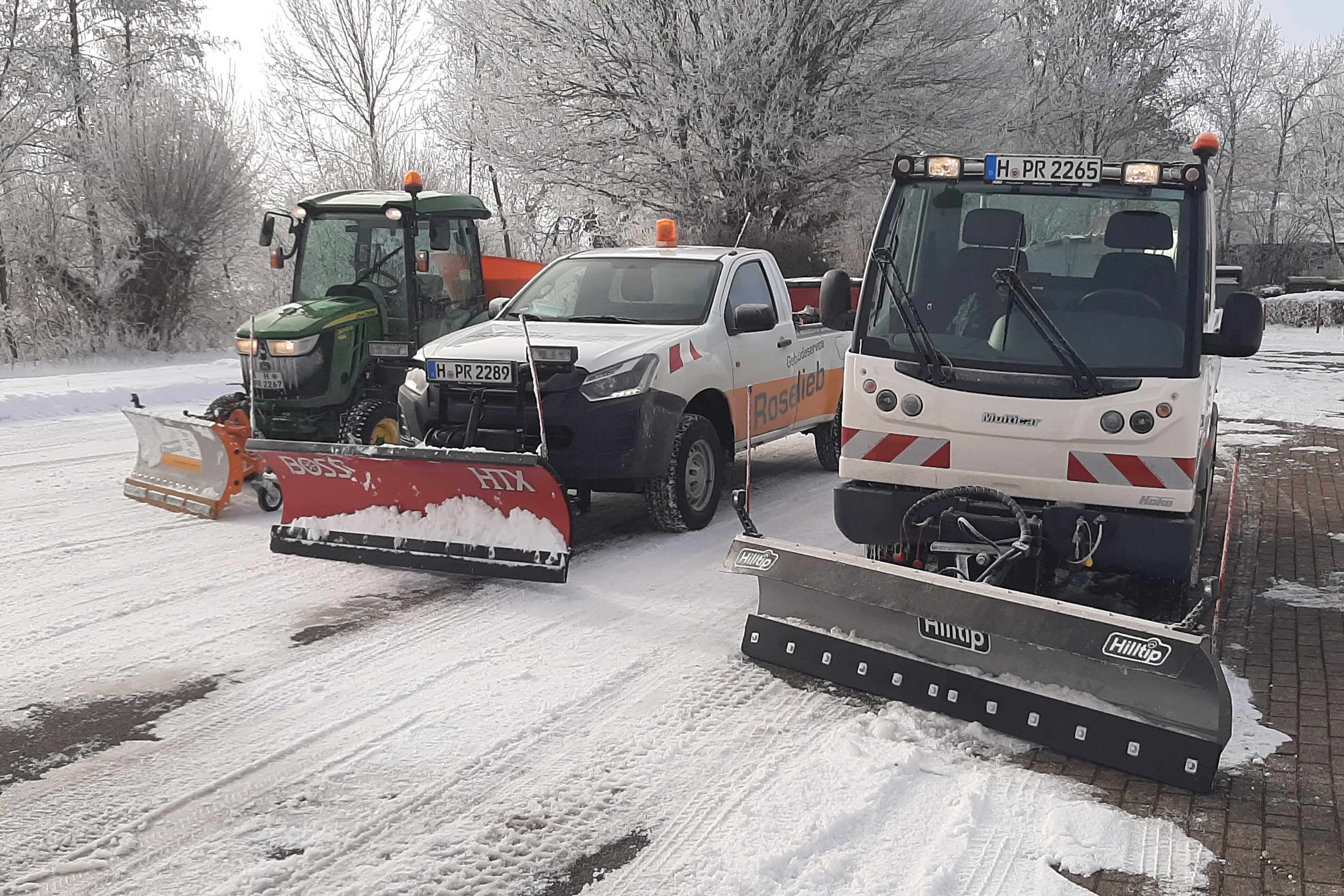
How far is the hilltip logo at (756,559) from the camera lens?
5184 millimetres

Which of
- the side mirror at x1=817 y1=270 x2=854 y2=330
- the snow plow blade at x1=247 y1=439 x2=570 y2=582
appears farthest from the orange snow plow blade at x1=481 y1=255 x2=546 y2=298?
the side mirror at x1=817 y1=270 x2=854 y2=330

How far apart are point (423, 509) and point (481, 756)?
2635 mm

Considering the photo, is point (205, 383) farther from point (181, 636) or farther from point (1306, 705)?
point (1306, 705)

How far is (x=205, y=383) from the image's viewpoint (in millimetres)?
15945

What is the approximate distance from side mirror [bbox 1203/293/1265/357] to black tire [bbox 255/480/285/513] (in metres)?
6.36

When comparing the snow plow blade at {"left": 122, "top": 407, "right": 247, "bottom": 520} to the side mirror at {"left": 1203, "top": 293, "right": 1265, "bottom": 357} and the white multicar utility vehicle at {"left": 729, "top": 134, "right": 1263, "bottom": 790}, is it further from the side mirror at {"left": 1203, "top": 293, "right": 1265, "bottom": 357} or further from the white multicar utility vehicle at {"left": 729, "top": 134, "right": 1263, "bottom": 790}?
the side mirror at {"left": 1203, "top": 293, "right": 1265, "bottom": 357}

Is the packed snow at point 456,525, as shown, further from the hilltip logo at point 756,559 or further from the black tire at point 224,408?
the black tire at point 224,408

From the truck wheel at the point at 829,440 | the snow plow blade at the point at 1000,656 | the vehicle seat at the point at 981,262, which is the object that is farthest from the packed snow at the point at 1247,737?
the truck wheel at the point at 829,440

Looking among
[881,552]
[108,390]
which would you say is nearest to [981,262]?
[881,552]

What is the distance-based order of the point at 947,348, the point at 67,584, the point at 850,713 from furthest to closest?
the point at 67,584
the point at 947,348
the point at 850,713

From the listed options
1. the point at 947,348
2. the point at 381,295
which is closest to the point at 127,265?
the point at 381,295

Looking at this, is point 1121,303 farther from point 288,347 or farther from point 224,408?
point 224,408

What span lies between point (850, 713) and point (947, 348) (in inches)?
74.1

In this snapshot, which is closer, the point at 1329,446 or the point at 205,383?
the point at 1329,446
